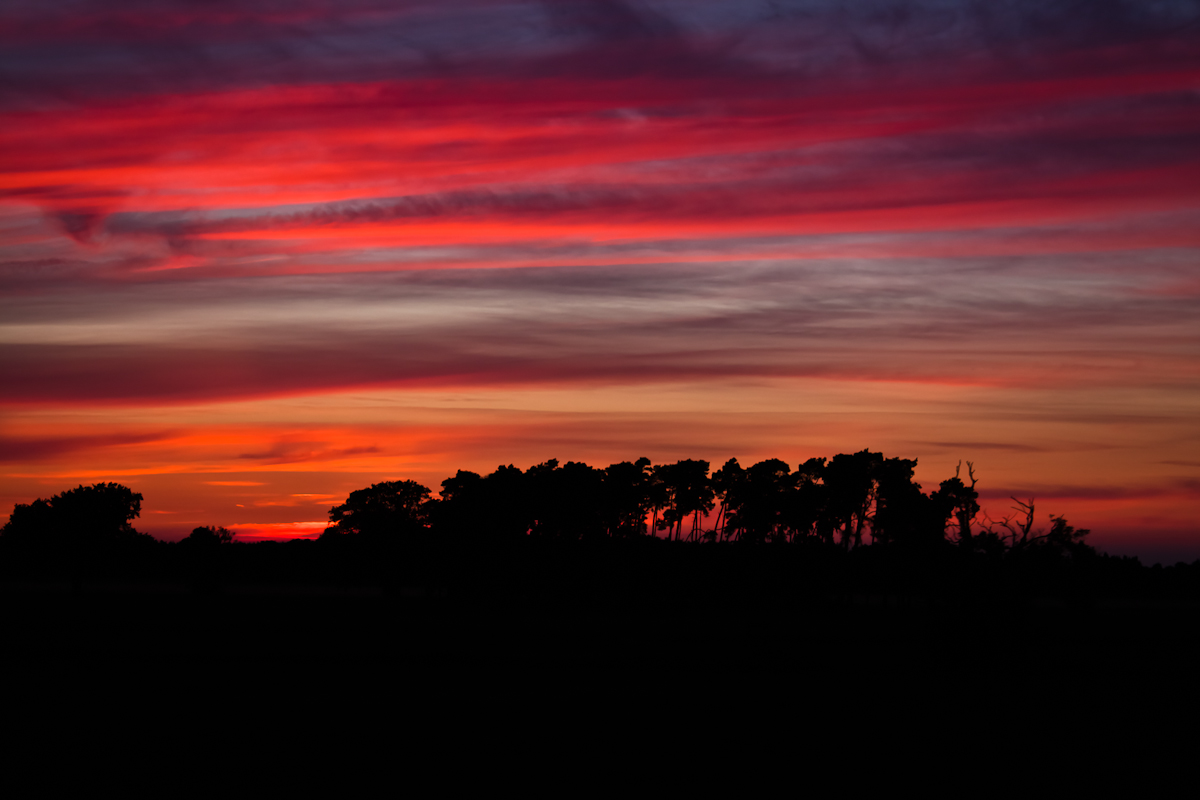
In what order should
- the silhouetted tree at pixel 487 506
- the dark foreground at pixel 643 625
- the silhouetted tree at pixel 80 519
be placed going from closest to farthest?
the dark foreground at pixel 643 625, the silhouetted tree at pixel 487 506, the silhouetted tree at pixel 80 519

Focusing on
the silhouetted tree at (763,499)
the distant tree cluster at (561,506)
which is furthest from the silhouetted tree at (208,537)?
the silhouetted tree at (763,499)

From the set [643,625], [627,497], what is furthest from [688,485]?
[643,625]

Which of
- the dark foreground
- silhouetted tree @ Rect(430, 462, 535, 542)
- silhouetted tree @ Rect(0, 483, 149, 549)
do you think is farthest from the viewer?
silhouetted tree @ Rect(0, 483, 149, 549)

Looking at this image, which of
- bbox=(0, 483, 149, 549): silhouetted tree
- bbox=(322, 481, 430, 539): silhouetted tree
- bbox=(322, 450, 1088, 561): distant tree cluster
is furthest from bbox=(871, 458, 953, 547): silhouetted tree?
bbox=(0, 483, 149, 549): silhouetted tree

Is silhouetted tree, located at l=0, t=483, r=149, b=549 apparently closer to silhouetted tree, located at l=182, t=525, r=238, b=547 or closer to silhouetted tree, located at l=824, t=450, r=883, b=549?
silhouetted tree, located at l=182, t=525, r=238, b=547

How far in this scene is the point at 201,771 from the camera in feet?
72.8

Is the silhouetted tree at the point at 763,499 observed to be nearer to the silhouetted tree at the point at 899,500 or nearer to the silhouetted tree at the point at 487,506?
the silhouetted tree at the point at 899,500

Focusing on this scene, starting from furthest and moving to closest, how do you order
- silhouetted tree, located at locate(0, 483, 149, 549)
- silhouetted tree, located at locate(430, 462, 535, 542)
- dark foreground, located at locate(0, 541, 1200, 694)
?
silhouetted tree, located at locate(0, 483, 149, 549) < silhouetted tree, located at locate(430, 462, 535, 542) < dark foreground, located at locate(0, 541, 1200, 694)

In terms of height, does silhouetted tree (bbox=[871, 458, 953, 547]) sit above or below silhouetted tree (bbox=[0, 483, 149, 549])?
above

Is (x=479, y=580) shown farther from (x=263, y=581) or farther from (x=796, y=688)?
(x=263, y=581)

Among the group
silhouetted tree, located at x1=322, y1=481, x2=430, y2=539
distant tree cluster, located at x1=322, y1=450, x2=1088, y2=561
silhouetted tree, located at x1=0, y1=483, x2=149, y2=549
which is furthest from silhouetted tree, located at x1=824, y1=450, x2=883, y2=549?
silhouetted tree, located at x1=0, y1=483, x2=149, y2=549

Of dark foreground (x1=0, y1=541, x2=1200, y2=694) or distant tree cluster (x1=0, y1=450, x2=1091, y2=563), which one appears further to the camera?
distant tree cluster (x1=0, y1=450, x2=1091, y2=563)

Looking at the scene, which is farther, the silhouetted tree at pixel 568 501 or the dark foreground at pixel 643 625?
the silhouetted tree at pixel 568 501

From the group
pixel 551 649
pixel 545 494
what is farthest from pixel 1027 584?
pixel 545 494
